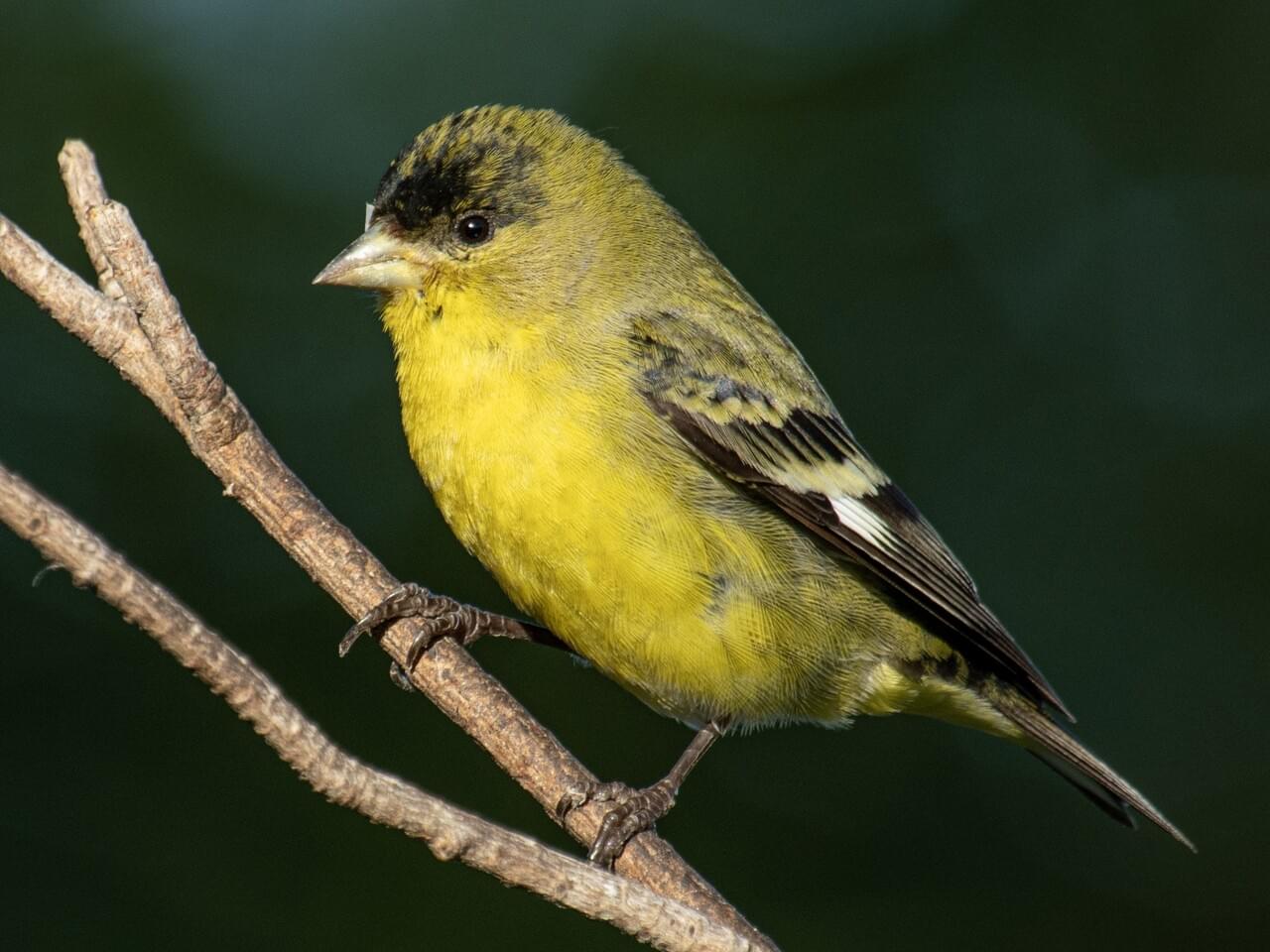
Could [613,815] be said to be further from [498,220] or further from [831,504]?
[498,220]

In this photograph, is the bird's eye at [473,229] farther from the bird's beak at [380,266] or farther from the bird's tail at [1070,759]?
the bird's tail at [1070,759]

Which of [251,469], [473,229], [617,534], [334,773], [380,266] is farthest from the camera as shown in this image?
[473,229]

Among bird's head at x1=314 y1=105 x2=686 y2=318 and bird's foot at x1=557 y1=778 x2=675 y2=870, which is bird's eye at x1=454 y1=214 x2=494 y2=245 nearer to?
bird's head at x1=314 y1=105 x2=686 y2=318

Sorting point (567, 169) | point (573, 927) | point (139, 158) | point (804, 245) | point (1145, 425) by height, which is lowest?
point (573, 927)

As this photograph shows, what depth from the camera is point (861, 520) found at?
4.35 meters

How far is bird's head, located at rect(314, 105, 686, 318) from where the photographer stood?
162 inches

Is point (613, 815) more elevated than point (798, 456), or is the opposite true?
point (798, 456)

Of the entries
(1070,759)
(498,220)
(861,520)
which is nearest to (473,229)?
(498,220)

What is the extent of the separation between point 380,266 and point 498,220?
0.41m

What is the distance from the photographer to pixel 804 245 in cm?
583

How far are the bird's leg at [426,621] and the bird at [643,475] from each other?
0.03ft

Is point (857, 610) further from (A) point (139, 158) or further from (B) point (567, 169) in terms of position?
(A) point (139, 158)

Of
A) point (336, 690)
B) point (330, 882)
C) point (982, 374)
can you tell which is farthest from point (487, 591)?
point (982, 374)

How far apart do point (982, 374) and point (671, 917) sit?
4173mm
